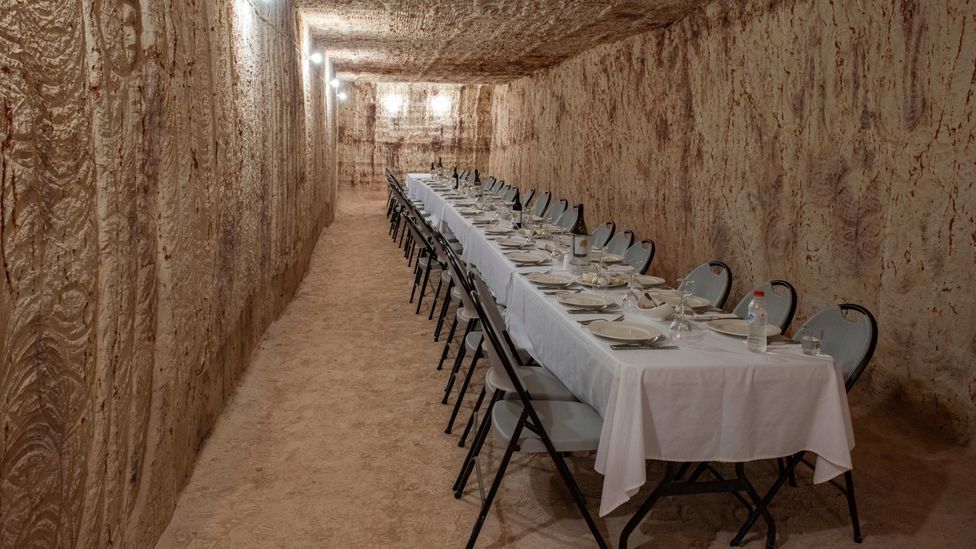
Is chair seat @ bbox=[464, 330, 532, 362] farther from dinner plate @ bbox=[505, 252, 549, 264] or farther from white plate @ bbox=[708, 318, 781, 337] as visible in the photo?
white plate @ bbox=[708, 318, 781, 337]

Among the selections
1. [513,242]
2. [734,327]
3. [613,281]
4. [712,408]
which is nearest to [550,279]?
[613,281]

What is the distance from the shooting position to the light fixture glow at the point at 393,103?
16672 mm

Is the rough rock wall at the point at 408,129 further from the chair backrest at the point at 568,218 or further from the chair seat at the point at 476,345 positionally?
the chair seat at the point at 476,345

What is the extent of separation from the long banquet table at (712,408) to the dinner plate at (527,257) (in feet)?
5.46

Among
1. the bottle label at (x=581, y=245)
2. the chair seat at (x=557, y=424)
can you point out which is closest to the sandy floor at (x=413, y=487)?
the chair seat at (x=557, y=424)

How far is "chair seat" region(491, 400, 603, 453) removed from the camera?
248cm

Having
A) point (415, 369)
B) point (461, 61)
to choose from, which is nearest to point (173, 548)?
point (415, 369)

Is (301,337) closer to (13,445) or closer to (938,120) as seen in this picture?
(13,445)

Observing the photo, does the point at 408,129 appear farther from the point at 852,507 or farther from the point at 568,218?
the point at 852,507

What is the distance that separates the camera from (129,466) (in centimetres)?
227

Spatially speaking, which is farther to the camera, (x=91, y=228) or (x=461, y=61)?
(x=461, y=61)

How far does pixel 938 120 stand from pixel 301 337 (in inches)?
169

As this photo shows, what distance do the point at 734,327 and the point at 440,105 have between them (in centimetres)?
1483

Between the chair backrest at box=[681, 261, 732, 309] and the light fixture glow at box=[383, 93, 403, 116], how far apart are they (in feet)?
45.0
